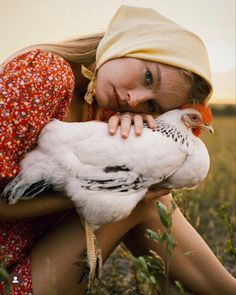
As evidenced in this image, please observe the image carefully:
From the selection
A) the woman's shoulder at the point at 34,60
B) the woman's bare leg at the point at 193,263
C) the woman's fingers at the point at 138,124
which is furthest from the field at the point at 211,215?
the woman's shoulder at the point at 34,60

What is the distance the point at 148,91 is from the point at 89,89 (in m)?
0.25

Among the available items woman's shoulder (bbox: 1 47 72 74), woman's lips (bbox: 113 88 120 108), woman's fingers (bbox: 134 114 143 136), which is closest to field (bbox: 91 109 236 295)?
woman's fingers (bbox: 134 114 143 136)

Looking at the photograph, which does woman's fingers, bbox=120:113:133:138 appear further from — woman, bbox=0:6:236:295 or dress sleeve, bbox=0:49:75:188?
dress sleeve, bbox=0:49:75:188

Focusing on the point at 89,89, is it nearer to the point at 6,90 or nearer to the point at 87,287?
the point at 6,90

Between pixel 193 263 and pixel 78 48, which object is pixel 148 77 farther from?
pixel 193 263

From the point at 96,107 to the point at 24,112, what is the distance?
603 mm

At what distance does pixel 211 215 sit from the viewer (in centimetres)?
338

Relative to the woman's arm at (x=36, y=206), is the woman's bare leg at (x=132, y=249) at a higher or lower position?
lower

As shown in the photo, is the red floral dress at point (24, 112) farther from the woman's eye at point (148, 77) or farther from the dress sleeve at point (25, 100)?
the woman's eye at point (148, 77)

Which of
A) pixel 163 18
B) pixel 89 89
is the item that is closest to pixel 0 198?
pixel 89 89

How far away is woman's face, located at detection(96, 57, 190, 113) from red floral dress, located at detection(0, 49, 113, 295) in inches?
6.3

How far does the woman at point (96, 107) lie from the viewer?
1438 mm

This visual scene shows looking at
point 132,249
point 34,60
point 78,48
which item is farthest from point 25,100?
point 132,249

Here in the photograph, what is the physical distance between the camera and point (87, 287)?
161 centimetres
